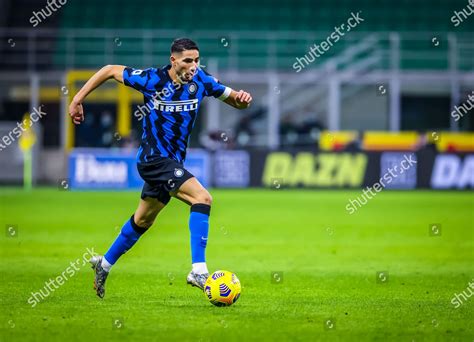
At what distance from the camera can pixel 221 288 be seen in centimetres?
818

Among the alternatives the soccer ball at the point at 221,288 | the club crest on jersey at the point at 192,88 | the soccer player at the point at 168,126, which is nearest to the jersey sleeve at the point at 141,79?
the soccer player at the point at 168,126

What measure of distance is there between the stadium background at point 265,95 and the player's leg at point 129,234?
57.9ft

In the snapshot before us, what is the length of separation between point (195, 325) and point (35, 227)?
9886 mm

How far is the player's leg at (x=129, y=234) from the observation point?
8828 mm

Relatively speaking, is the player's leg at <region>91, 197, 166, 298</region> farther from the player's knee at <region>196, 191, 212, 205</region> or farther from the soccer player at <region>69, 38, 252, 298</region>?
the player's knee at <region>196, 191, 212, 205</region>

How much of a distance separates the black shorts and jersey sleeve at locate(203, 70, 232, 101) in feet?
2.49

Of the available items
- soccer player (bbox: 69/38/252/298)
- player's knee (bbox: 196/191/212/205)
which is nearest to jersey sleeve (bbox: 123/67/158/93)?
soccer player (bbox: 69/38/252/298)

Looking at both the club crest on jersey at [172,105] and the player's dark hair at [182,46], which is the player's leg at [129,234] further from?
the player's dark hair at [182,46]

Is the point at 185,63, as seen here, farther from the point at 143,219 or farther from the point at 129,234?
the point at 129,234

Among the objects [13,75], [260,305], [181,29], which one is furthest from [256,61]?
[260,305]

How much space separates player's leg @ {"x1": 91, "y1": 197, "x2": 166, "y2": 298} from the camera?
883 cm

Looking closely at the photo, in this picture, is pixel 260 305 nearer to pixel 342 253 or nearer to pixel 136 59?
pixel 342 253

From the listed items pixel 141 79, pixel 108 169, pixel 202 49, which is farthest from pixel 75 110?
pixel 202 49

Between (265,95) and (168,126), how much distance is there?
2438 centimetres
